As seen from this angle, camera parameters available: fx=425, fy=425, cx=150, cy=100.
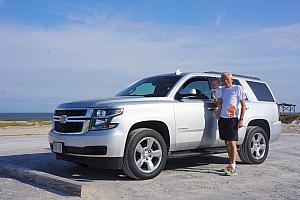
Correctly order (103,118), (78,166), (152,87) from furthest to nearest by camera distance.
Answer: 1. (78,166)
2. (152,87)
3. (103,118)

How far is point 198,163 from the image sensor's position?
905 centimetres

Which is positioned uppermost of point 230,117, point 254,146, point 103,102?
point 103,102

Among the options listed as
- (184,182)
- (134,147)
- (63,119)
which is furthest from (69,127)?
(184,182)

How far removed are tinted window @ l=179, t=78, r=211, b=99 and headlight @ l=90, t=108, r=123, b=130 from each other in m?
1.76

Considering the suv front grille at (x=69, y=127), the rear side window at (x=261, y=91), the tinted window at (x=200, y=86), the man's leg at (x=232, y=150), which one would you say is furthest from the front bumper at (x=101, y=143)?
the rear side window at (x=261, y=91)

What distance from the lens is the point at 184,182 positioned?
6.91m

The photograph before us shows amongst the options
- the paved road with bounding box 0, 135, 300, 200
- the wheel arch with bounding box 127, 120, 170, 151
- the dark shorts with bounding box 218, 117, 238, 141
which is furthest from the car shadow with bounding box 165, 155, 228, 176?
the wheel arch with bounding box 127, 120, 170, 151

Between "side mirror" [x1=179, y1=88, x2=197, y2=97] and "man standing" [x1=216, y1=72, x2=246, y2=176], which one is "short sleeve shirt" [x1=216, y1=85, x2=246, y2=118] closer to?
"man standing" [x1=216, y1=72, x2=246, y2=176]

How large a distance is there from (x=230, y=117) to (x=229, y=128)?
199 mm

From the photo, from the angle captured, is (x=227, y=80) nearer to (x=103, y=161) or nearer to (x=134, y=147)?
(x=134, y=147)

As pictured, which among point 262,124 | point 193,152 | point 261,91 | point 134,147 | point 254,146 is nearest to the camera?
point 134,147

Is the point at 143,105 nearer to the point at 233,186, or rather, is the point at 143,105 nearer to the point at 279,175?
the point at 233,186

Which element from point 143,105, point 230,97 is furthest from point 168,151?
point 230,97

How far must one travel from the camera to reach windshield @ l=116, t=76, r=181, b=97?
7938 mm
